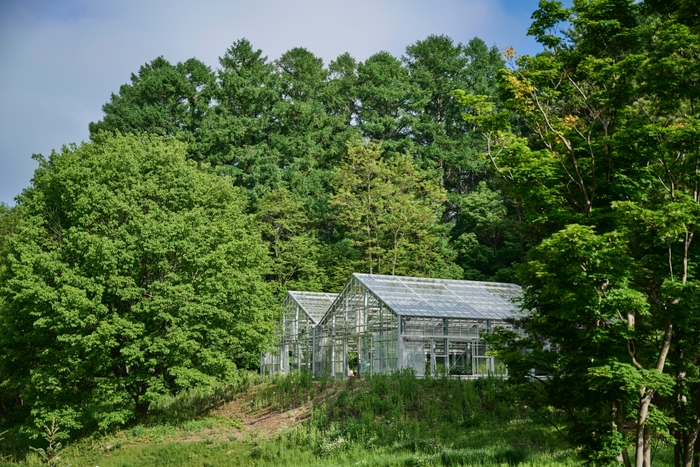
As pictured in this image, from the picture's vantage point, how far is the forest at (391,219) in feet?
35.9

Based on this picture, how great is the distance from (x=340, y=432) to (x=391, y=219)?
21.7m

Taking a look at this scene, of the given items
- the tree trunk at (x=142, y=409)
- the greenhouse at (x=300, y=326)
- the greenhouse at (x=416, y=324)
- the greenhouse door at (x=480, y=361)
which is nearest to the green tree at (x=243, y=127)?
the greenhouse at (x=300, y=326)

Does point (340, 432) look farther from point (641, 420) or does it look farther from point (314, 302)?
point (314, 302)

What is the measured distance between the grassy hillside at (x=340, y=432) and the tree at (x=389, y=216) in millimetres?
15379

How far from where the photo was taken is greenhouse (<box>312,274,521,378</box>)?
27.3 meters

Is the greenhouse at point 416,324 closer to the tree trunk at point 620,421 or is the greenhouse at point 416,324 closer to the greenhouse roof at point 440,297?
the greenhouse roof at point 440,297

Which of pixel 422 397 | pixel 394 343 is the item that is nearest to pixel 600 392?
pixel 422 397

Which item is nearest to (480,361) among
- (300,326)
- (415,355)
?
(415,355)

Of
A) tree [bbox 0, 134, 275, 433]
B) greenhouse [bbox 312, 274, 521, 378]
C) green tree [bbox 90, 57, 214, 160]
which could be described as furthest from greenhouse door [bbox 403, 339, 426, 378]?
green tree [bbox 90, 57, 214, 160]

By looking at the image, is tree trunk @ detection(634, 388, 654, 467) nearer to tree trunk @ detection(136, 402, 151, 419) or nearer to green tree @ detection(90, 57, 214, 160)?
tree trunk @ detection(136, 402, 151, 419)

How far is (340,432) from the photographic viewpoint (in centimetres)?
2038

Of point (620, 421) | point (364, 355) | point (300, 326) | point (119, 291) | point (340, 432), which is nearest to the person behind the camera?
point (620, 421)

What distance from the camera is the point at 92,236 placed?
22.8 meters

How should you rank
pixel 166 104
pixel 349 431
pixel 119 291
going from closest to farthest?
pixel 349 431 → pixel 119 291 → pixel 166 104
